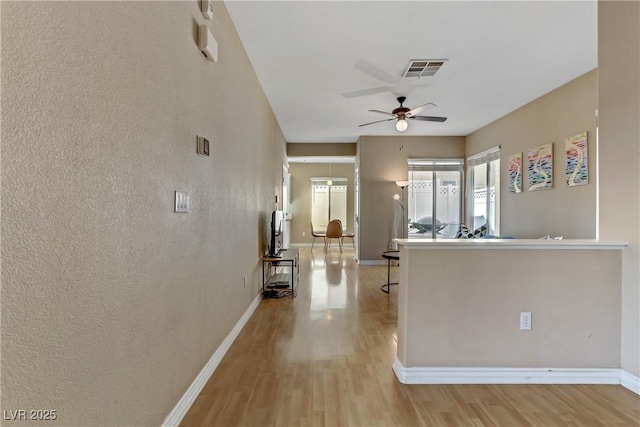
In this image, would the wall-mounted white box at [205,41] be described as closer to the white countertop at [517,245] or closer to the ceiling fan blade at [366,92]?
the white countertop at [517,245]

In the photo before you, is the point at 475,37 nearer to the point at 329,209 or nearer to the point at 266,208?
the point at 266,208

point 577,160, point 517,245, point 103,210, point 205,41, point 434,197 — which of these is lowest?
point 517,245

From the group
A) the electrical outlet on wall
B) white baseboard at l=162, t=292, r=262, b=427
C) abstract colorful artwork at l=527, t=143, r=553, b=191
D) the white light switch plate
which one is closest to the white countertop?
the electrical outlet on wall

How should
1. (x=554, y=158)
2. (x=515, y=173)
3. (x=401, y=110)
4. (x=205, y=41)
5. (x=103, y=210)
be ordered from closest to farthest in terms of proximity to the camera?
(x=103, y=210), (x=205, y=41), (x=554, y=158), (x=401, y=110), (x=515, y=173)

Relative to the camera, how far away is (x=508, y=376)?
198 centimetres

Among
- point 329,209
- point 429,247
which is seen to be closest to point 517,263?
point 429,247

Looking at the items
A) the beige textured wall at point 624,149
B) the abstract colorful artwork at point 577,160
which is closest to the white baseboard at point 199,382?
the beige textured wall at point 624,149

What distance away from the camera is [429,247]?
1.96m

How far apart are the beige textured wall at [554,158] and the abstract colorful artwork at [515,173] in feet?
0.24

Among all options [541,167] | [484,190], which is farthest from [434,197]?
[541,167]

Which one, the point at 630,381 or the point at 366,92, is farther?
the point at 366,92

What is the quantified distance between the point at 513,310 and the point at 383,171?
4.82 meters

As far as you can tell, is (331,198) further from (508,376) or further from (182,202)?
(182,202)

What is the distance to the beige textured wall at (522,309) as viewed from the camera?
1.98 metres
